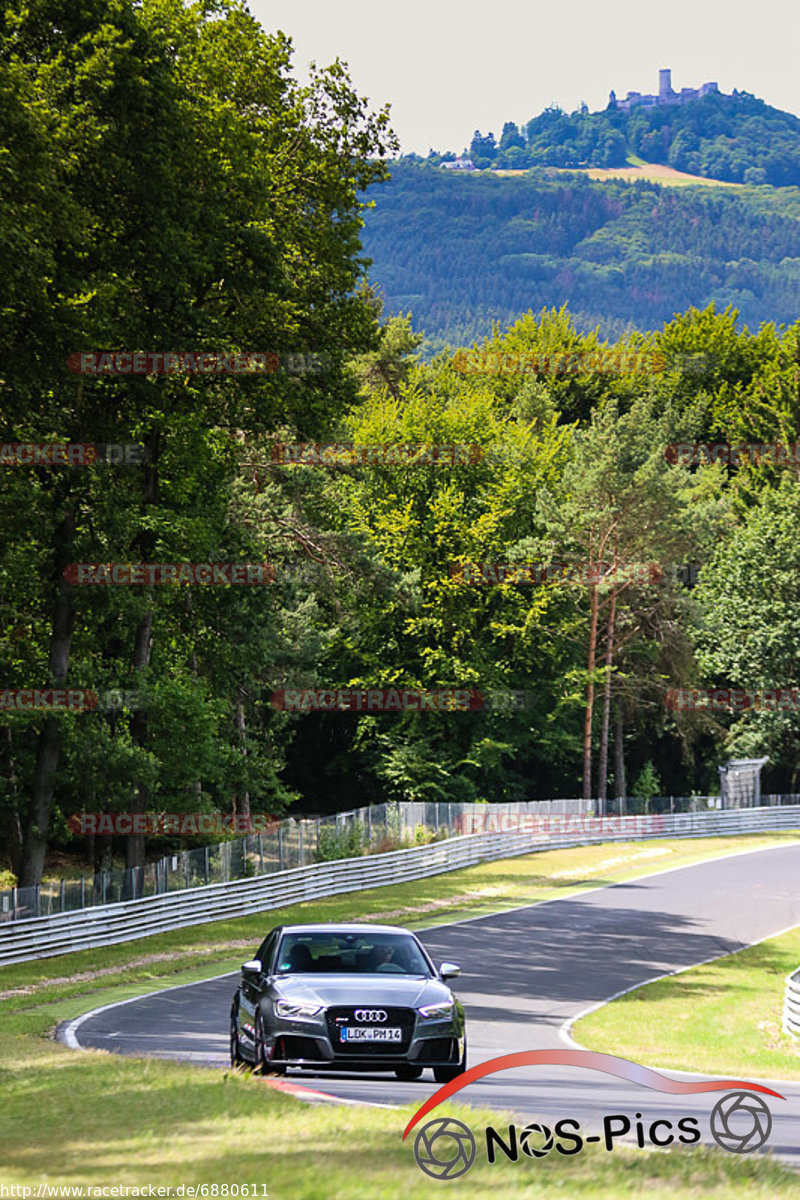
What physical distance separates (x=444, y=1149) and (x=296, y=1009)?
406 cm

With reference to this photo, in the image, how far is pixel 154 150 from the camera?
26.7 meters

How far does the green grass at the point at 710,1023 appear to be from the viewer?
18.2 meters

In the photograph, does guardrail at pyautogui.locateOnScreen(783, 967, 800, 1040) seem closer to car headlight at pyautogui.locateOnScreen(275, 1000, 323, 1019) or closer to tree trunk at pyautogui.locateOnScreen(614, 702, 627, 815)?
car headlight at pyautogui.locateOnScreen(275, 1000, 323, 1019)

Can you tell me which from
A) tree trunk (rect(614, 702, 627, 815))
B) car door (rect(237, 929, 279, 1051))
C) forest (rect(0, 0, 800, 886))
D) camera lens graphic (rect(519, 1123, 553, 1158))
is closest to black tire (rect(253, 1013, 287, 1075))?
car door (rect(237, 929, 279, 1051))

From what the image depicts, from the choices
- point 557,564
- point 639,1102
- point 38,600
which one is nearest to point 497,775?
point 557,564

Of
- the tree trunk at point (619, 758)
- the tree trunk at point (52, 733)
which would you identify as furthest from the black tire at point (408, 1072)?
the tree trunk at point (619, 758)

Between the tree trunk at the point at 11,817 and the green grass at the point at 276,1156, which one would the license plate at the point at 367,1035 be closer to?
the green grass at the point at 276,1156

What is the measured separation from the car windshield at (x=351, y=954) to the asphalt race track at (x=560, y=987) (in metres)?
0.89

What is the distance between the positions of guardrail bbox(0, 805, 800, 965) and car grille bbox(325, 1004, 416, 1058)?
670 inches

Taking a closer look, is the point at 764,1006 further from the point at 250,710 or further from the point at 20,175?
the point at 250,710

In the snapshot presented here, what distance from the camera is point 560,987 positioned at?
81.0 feet

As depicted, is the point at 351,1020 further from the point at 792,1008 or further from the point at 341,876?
the point at 341,876

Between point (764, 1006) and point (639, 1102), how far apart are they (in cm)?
1226

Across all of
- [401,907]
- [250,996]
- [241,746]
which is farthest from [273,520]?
[250,996]
